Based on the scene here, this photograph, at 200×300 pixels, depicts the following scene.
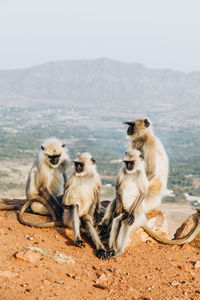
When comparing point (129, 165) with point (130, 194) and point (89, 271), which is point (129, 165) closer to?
point (130, 194)

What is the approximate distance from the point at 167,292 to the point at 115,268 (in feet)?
2.72

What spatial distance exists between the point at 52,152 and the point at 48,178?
50cm

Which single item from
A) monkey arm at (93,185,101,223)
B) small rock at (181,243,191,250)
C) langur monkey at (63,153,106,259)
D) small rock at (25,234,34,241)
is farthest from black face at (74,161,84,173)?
small rock at (181,243,191,250)

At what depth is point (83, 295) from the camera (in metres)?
4.64

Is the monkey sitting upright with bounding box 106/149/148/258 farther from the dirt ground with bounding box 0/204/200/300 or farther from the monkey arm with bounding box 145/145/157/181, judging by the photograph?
the monkey arm with bounding box 145/145/157/181

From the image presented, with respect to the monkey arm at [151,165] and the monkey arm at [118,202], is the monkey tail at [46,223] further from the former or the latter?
the monkey arm at [151,165]

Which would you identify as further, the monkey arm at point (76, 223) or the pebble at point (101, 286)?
the monkey arm at point (76, 223)

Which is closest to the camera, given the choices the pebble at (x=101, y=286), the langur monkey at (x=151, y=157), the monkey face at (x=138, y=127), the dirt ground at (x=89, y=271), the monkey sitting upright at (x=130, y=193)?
the dirt ground at (x=89, y=271)

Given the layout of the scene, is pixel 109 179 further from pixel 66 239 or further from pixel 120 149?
pixel 66 239

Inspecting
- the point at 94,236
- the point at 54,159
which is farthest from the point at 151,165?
the point at 94,236

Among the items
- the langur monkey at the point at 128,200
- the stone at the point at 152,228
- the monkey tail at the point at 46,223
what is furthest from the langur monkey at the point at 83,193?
the stone at the point at 152,228

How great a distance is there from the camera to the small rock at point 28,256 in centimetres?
528

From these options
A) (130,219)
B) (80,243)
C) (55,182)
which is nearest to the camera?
(80,243)

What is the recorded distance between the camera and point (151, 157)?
23.7 feet
